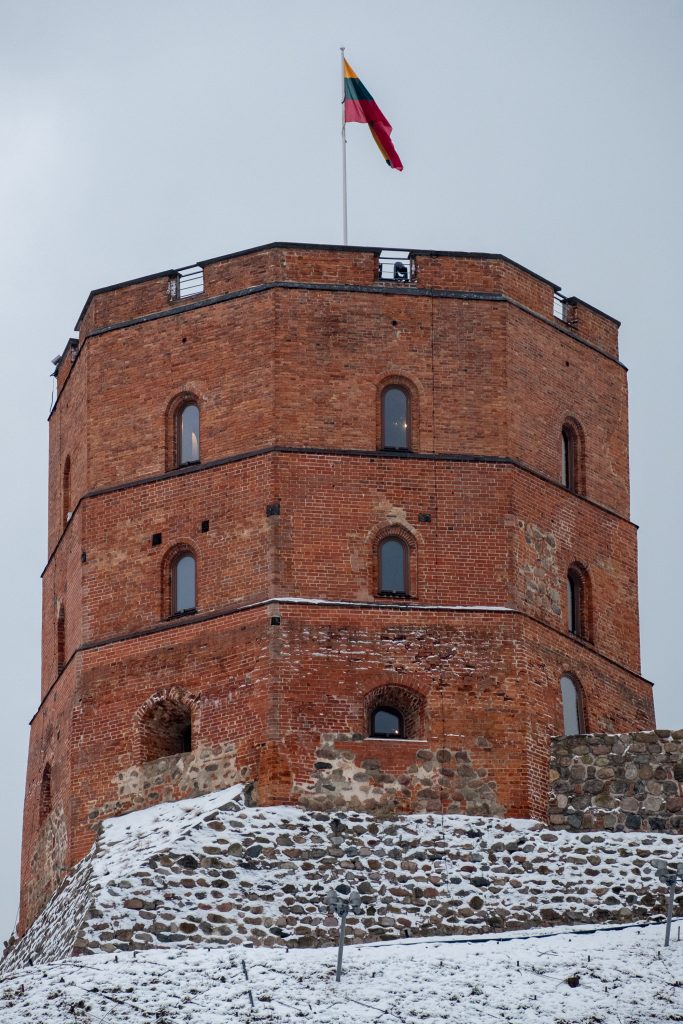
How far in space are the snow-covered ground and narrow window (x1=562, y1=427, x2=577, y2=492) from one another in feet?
29.8

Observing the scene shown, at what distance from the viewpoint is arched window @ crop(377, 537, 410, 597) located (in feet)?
183

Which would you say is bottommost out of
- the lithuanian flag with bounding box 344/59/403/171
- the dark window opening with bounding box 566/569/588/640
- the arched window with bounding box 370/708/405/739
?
the arched window with bounding box 370/708/405/739

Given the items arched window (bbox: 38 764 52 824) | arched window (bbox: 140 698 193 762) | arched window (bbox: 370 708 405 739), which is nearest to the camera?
arched window (bbox: 370 708 405 739)


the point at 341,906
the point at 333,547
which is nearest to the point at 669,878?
the point at 341,906

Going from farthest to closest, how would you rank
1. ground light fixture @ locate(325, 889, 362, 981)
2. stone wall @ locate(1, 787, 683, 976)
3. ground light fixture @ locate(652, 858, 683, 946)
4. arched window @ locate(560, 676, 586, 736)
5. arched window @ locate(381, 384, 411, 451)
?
arched window @ locate(381, 384, 411, 451)
arched window @ locate(560, 676, 586, 736)
stone wall @ locate(1, 787, 683, 976)
ground light fixture @ locate(652, 858, 683, 946)
ground light fixture @ locate(325, 889, 362, 981)

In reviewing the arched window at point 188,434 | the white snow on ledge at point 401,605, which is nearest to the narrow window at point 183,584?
the arched window at point 188,434

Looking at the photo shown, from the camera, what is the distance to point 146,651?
5597cm

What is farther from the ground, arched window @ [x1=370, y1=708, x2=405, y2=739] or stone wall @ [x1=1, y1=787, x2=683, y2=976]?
arched window @ [x1=370, y1=708, x2=405, y2=739]

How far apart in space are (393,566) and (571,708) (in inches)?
137

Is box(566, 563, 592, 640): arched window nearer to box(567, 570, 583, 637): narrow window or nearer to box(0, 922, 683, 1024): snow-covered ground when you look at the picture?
box(567, 570, 583, 637): narrow window

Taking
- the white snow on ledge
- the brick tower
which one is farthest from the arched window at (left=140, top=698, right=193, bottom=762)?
the white snow on ledge

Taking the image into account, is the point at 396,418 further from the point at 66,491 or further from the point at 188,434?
the point at 66,491

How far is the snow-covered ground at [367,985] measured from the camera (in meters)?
48.9

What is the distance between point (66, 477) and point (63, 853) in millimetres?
6838
